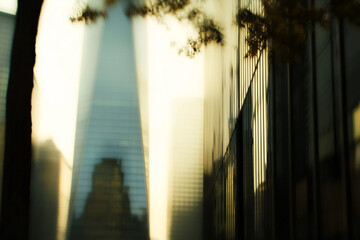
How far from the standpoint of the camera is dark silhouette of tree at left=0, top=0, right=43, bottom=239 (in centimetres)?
632

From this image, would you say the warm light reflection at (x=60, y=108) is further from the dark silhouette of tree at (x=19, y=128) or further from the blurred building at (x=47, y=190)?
the dark silhouette of tree at (x=19, y=128)

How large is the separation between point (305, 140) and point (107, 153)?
3245 inches

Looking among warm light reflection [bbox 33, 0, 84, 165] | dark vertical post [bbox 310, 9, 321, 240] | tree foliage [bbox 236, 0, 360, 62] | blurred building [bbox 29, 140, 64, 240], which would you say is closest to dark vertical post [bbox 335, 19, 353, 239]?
tree foliage [bbox 236, 0, 360, 62]

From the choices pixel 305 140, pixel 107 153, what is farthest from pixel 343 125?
pixel 107 153

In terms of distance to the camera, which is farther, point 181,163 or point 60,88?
point 60,88

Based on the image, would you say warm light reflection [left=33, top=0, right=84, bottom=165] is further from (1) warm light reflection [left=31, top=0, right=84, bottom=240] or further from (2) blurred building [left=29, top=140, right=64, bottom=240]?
(2) blurred building [left=29, top=140, right=64, bottom=240]

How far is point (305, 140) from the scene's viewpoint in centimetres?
834

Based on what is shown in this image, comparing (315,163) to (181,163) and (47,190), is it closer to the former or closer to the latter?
Result: (181,163)

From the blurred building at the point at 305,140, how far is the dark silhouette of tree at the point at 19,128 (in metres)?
3.62

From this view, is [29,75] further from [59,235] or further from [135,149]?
[135,149]

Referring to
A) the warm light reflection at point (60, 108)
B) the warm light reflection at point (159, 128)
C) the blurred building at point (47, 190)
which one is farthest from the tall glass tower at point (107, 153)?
the blurred building at point (47, 190)

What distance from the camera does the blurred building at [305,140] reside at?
6461 millimetres

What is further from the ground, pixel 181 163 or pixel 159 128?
pixel 159 128

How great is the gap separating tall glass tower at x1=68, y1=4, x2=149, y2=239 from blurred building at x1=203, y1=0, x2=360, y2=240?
7260 cm
